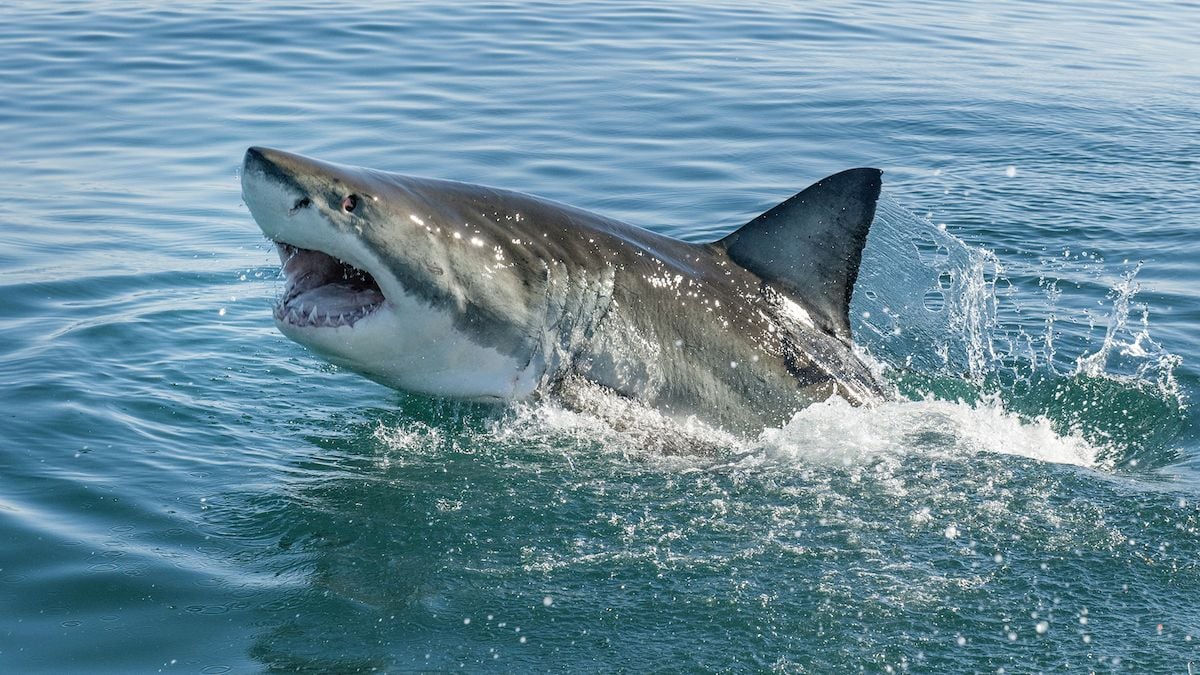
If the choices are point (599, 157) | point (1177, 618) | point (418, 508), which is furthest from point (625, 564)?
point (599, 157)

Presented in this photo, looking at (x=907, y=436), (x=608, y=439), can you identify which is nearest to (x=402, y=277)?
(x=608, y=439)

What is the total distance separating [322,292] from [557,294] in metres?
0.93

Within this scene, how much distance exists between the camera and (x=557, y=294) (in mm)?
5477

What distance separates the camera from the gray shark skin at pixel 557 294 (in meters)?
5.00

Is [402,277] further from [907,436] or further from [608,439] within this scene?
[907,436]

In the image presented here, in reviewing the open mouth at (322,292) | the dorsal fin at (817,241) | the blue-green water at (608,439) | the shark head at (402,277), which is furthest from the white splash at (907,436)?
the open mouth at (322,292)

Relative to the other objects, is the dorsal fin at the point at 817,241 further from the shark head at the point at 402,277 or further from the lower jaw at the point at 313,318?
the lower jaw at the point at 313,318

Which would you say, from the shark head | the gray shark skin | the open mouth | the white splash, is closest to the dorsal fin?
the gray shark skin

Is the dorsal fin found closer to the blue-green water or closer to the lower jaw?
the blue-green water

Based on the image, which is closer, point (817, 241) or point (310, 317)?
point (310, 317)

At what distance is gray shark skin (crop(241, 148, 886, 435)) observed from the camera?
5.00 metres

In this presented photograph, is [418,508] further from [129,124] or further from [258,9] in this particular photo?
[258,9]

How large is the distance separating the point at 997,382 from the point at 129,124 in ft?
30.5

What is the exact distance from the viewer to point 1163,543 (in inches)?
192
